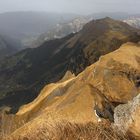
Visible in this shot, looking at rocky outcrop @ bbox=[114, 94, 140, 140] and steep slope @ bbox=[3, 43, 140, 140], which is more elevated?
rocky outcrop @ bbox=[114, 94, 140, 140]

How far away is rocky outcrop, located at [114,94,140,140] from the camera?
28.0 ft

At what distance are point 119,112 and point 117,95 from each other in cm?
738

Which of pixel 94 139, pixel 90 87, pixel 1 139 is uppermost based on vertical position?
pixel 94 139

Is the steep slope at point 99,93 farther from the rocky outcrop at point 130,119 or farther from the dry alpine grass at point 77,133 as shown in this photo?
the dry alpine grass at point 77,133

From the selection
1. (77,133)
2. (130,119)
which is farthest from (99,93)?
(77,133)

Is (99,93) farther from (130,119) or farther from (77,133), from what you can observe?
(77,133)

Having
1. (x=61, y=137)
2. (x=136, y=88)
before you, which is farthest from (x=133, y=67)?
(x=61, y=137)

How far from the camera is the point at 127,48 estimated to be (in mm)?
21891

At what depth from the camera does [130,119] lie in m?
8.77

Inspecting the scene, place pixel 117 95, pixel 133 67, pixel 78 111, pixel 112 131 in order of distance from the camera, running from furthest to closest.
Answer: pixel 133 67, pixel 117 95, pixel 78 111, pixel 112 131

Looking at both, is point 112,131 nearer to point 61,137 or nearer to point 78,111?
point 61,137

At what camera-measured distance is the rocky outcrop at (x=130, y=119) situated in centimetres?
852

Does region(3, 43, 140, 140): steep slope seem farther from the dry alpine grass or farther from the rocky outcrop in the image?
the dry alpine grass

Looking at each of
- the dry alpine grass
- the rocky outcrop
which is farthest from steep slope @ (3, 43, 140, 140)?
the dry alpine grass
